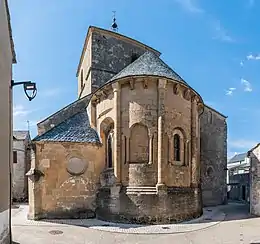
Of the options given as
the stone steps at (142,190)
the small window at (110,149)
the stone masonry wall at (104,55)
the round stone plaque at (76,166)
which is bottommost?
the stone steps at (142,190)

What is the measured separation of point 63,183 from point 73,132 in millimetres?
2783

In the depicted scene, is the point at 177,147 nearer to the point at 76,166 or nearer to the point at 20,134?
the point at 76,166

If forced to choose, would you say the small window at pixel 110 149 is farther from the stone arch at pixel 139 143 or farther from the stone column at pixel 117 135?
Answer: the stone arch at pixel 139 143

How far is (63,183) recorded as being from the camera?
1520 centimetres

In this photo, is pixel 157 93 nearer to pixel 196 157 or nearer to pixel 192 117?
pixel 192 117

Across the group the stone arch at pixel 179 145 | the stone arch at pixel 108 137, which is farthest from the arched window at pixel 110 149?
the stone arch at pixel 179 145

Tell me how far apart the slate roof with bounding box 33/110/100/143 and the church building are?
49mm

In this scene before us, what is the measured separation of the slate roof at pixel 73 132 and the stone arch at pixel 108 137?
431 mm

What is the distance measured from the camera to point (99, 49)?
22016 millimetres

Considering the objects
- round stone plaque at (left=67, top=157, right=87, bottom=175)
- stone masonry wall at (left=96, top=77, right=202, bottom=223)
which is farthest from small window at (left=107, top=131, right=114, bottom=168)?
round stone plaque at (left=67, top=157, right=87, bottom=175)

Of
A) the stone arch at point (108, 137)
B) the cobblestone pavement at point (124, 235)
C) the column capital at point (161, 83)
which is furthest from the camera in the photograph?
the stone arch at point (108, 137)

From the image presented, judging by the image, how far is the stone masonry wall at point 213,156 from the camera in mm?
23344

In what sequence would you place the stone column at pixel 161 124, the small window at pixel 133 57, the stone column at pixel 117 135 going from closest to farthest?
the stone column at pixel 161 124
the stone column at pixel 117 135
the small window at pixel 133 57

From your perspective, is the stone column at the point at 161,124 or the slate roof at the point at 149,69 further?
the slate roof at the point at 149,69
